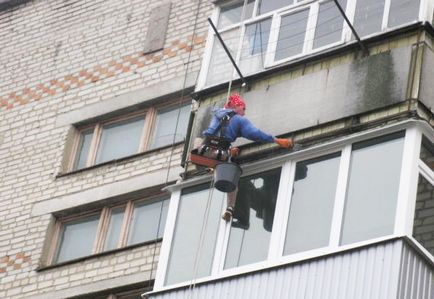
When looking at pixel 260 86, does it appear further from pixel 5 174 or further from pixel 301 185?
pixel 5 174

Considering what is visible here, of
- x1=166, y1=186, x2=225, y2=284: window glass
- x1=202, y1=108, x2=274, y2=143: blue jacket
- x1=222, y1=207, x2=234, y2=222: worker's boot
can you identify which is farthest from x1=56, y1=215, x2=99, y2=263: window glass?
x1=222, y1=207, x2=234, y2=222: worker's boot

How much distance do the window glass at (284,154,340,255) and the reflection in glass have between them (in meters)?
2.54

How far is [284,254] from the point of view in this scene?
1412cm

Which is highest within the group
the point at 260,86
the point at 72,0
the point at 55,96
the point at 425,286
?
the point at 72,0

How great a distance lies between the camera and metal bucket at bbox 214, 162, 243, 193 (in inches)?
582

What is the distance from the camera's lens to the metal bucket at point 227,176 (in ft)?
48.5

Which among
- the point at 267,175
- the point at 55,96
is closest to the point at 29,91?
the point at 55,96

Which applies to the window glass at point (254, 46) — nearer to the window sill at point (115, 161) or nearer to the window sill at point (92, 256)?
the window sill at point (115, 161)

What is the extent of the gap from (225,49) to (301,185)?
2411 mm

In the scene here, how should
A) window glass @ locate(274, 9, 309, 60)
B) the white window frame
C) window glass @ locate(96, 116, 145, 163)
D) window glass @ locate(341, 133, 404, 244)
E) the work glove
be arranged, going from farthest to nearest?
window glass @ locate(96, 116, 145, 163) → window glass @ locate(274, 9, 309, 60) → the work glove → window glass @ locate(341, 133, 404, 244) → the white window frame

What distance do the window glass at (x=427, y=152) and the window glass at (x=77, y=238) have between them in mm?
6527

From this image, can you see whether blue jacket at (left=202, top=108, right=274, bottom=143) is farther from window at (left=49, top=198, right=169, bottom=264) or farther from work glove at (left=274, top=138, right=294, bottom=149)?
window at (left=49, top=198, right=169, bottom=264)

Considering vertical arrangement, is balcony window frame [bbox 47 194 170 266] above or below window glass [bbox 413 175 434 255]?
above

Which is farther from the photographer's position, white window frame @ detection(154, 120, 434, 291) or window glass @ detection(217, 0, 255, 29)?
window glass @ detection(217, 0, 255, 29)
